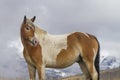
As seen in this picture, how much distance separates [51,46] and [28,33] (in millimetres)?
1049

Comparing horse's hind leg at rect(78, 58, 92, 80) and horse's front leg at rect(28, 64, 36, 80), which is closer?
horse's front leg at rect(28, 64, 36, 80)

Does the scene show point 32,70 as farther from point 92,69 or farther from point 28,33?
point 92,69

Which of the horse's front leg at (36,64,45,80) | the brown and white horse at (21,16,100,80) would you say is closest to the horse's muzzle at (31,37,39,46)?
the brown and white horse at (21,16,100,80)

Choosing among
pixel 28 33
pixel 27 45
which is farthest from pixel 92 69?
pixel 28 33

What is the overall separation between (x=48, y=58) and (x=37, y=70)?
62cm

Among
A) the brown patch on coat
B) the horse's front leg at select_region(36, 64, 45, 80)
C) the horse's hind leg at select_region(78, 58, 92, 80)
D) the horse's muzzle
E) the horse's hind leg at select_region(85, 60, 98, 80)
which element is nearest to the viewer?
the horse's front leg at select_region(36, 64, 45, 80)

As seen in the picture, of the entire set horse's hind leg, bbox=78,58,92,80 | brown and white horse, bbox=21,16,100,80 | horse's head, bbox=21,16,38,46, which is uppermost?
horse's head, bbox=21,16,38,46

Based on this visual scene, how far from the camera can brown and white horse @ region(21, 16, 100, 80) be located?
1656 centimetres

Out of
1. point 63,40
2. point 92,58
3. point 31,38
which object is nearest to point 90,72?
point 92,58

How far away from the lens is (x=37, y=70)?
16.6 meters

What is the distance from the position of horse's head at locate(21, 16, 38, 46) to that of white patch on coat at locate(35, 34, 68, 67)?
0.35 meters

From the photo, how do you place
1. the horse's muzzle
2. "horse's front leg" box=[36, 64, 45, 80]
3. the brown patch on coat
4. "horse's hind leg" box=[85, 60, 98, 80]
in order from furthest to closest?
"horse's hind leg" box=[85, 60, 98, 80]
the brown patch on coat
the horse's muzzle
"horse's front leg" box=[36, 64, 45, 80]

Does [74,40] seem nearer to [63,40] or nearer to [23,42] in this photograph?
[63,40]

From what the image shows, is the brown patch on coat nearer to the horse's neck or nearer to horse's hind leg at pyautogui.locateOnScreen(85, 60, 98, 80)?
horse's hind leg at pyautogui.locateOnScreen(85, 60, 98, 80)
